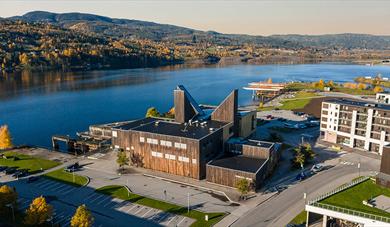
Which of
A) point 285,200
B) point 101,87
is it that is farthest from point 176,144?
point 101,87

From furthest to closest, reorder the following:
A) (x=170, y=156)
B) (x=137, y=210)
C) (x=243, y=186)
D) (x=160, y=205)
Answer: (x=170, y=156)
(x=243, y=186)
(x=160, y=205)
(x=137, y=210)

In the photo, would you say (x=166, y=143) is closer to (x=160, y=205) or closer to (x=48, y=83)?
(x=160, y=205)

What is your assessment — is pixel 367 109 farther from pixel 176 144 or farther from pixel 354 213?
pixel 176 144

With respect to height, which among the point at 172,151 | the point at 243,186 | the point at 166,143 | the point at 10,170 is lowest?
the point at 10,170

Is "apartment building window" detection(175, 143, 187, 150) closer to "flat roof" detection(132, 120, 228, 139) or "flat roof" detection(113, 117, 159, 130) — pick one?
"flat roof" detection(132, 120, 228, 139)

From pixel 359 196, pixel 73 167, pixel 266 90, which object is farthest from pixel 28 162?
pixel 266 90

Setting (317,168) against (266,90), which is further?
(266,90)

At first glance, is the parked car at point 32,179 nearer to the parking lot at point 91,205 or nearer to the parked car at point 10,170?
the parking lot at point 91,205

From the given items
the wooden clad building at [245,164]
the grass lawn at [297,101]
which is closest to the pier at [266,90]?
the grass lawn at [297,101]
